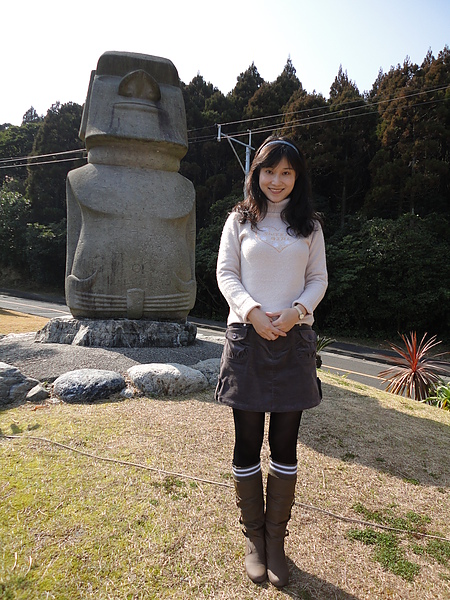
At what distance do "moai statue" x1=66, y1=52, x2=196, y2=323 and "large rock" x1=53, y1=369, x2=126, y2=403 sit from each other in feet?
4.47

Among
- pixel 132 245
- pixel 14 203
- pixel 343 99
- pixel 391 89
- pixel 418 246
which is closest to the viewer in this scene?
pixel 132 245

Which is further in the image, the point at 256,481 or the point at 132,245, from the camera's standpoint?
the point at 132,245

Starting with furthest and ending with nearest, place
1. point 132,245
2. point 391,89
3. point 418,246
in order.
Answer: point 391,89 → point 418,246 → point 132,245

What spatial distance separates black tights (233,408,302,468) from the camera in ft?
6.04

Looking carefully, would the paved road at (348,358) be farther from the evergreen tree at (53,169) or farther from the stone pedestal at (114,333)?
the evergreen tree at (53,169)

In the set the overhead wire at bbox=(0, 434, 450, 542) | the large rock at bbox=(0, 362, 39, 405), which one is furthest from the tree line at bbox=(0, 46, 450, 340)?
the overhead wire at bbox=(0, 434, 450, 542)

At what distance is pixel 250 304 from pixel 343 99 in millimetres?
16522

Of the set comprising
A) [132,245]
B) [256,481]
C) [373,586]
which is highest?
[132,245]

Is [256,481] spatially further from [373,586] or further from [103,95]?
[103,95]

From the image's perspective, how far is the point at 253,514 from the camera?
6.10 feet

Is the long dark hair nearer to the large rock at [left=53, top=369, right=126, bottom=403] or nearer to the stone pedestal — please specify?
the large rock at [left=53, top=369, right=126, bottom=403]

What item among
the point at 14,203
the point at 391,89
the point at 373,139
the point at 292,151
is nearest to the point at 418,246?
the point at 373,139

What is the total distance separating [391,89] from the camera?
14.8 m

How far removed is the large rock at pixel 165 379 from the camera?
12.5 feet
